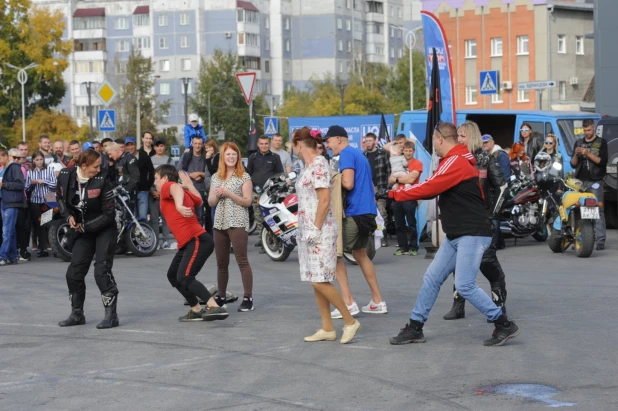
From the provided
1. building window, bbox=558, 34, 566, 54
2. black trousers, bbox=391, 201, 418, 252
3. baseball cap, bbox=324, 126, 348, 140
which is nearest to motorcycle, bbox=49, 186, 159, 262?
black trousers, bbox=391, 201, 418, 252

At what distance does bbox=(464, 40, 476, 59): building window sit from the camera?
241 feet

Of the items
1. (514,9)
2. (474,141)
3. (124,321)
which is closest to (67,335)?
(124,321)

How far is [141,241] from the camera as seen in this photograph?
735 inches

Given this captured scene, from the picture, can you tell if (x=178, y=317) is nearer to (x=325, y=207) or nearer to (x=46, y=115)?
(x=325, y=207)

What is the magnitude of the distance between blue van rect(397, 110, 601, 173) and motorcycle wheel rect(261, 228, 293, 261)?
625 centimetres

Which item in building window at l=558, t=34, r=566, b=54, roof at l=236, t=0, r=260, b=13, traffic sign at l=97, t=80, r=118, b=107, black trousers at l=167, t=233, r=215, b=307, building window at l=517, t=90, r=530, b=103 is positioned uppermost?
roof at l=236, t=0, r=260, b=13

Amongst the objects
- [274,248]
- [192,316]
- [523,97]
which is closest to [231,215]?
[192,316]

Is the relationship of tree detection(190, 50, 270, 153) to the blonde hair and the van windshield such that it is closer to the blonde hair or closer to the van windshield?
the van windshield

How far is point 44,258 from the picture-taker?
18.9 meters

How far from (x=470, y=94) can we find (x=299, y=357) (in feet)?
220

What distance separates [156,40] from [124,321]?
114444 mm

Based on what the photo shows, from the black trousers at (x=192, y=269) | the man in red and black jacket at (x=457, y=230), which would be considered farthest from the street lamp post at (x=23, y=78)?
the man in red and black jacket at (x=457, y=230)

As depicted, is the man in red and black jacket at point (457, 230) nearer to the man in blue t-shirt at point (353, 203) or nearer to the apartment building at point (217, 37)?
the man in blue t-shirt at point (353, 203)

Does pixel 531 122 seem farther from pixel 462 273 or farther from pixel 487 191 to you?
pixel 462 273
